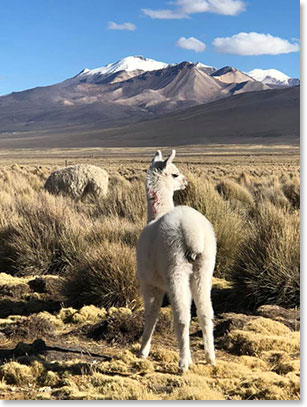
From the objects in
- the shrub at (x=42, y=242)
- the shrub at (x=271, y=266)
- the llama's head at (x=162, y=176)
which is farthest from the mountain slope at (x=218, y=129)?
the llama's head at (x=162, y=176)

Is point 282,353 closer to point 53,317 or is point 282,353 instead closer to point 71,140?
point 53,317

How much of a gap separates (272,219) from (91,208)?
18.5 ft

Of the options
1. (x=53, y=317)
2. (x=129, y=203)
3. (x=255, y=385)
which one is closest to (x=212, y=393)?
(x=255, y=385)

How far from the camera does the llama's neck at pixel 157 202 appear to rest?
5.29 m

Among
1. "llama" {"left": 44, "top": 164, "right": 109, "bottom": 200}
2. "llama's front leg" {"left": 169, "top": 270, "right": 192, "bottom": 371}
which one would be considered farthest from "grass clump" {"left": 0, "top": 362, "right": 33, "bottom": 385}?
"llama" {"left": 44, "top": 164, "right": 109, "bottom": 200}

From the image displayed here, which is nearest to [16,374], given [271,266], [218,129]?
[271,266]

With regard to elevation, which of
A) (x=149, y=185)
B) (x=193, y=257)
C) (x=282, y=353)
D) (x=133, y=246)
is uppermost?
(x=149, y=185)

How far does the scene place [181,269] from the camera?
420 cm

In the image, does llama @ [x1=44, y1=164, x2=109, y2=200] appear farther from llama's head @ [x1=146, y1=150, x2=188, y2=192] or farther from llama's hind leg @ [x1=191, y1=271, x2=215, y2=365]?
llama's hind leg @ [x1=191, y1=271, x2=215, y2=365]

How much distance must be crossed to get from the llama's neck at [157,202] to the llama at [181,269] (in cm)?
71

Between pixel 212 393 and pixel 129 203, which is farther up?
pixel 129 203

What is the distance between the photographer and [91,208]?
12094 millimetres

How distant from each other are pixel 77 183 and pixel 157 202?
10.1m

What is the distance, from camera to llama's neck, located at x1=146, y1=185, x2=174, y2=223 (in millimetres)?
5285
